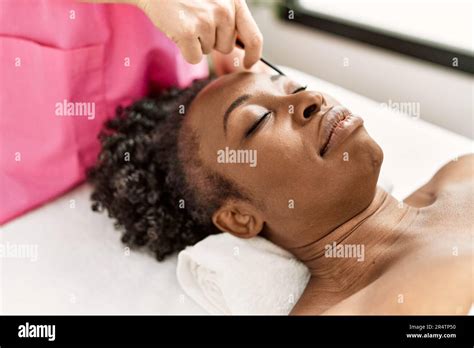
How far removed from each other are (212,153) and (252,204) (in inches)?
4.6

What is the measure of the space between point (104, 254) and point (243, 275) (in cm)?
32

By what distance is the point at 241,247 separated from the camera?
105 centimetres

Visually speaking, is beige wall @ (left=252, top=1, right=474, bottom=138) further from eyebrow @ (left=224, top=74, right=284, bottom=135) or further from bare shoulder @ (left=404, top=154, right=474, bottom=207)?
eyebrow @ (left=224, top=74, right=284, bottom=135)

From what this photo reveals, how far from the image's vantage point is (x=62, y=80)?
1.19 metres

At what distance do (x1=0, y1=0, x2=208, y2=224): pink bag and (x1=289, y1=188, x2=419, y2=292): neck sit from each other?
0.57m

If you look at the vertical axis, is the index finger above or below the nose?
above

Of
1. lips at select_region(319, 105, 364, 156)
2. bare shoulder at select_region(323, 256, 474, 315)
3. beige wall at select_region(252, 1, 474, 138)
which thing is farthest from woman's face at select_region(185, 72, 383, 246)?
beige wall at select_region(252, 1, 474, 138)

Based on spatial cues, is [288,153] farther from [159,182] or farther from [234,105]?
[159,182]

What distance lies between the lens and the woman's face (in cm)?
94

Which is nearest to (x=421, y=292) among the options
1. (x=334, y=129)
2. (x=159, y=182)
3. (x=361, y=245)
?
(x=361, y=245)

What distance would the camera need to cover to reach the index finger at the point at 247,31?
976 millimetres
